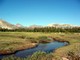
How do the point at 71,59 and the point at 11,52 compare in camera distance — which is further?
the point at 11,52

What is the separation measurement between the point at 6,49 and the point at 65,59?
2341cm

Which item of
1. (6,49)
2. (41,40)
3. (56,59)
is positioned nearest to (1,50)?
(6,49)

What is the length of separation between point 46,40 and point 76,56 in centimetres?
4893

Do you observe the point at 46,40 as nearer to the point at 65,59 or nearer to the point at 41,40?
the point at 41,40

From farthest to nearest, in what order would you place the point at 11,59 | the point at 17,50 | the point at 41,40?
the point at 41,40, the point at 17,50, the point at 11,59

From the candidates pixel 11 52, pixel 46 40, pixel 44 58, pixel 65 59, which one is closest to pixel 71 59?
pixel 65 59

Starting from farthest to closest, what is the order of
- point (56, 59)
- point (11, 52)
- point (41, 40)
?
point (41, 40), point (11, 52), point (56, 59)

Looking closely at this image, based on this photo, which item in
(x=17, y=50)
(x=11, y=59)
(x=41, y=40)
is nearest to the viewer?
(x=11, y=59)

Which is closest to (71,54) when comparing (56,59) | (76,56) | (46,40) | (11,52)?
(76,56)

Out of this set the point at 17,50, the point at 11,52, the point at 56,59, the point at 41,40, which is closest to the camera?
the point at 56,59

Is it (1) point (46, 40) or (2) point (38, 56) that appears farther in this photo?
(1) point (46, 40)

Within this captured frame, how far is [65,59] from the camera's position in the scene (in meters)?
32.3

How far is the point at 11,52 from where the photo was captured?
48312mm

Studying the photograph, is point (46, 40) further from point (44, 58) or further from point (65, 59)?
point (44, 58)
